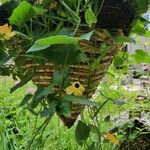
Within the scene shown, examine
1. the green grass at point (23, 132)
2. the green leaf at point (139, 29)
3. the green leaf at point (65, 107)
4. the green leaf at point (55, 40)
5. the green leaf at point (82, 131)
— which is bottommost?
the green grass at point (23, 132)

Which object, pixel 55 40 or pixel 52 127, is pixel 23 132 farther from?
pixel 55 40

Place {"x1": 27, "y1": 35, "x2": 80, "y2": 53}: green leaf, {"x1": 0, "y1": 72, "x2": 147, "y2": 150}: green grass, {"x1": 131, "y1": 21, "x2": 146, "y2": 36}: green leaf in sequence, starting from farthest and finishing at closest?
1. {"x1": 0, "y1": 72, "x2": 147, "y2": 150}: green grass
2. {"x1": 131, "y1": 21, "x2": 146, "y2": 36}: green leaf
3. {"x1": 27, "y1": 35, "x2": 80, "y2": 53}: green leaf

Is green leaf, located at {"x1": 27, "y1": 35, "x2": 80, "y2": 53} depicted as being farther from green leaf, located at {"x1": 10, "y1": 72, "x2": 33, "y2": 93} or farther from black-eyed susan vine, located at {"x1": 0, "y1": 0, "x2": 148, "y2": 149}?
green leaf, located at {"x1": 10, "y1": 72, "x2": 33, "y2": 93}

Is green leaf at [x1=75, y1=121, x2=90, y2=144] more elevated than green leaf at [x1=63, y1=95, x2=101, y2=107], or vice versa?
green leaf at [x1=63, y1=95, x2=101, y2=107]

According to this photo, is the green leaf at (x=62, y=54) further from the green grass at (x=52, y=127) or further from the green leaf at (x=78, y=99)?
the green grass at (x=52, y=127)

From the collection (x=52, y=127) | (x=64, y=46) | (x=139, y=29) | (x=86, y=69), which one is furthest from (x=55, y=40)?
(x=52, y=127)

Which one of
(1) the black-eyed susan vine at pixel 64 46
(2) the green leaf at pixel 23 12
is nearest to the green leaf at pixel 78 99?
(1) the black-eyed susan vine at pixel 64 46

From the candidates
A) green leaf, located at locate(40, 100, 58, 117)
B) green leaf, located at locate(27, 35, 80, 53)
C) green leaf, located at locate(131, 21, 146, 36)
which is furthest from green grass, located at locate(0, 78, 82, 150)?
green leaf, located at locate(27, 35, 80, 53)

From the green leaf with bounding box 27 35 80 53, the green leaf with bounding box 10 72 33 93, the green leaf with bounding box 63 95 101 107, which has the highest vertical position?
the green leaf with bounding box 27 35 80 53
